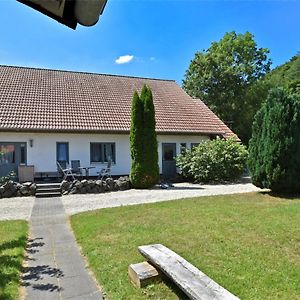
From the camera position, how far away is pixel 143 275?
4457mm

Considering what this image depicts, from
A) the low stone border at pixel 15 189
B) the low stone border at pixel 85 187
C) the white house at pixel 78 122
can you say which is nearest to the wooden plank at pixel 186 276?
the low stone border at pixel 85 187

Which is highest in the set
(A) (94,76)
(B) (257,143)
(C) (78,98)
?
(A) (94,76)

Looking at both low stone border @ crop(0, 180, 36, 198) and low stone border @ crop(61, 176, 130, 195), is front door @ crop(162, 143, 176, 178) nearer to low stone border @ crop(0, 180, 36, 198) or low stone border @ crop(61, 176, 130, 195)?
low stone border @ crop(61, 176, 130, 195)

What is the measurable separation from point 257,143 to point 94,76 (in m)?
15.2

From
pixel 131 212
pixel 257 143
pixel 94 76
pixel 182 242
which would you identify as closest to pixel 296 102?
A: pixel 257 143

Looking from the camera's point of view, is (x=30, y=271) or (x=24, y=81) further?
(x=24, y=81)

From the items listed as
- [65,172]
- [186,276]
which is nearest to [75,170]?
[65,172]

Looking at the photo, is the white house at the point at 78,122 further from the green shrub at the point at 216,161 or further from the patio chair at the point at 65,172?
the green shrub at the point at 216,161

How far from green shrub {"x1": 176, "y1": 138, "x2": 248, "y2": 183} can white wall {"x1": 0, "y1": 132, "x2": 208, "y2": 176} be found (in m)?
2.82

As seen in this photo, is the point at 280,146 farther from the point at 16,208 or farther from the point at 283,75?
the point at 283,75

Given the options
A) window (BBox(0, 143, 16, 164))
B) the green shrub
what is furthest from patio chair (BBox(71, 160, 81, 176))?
the green shrub

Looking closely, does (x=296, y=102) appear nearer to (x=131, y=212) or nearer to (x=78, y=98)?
(x=131, y=212)

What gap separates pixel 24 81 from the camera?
2120cm

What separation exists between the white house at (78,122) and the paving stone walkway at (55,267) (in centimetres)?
936
